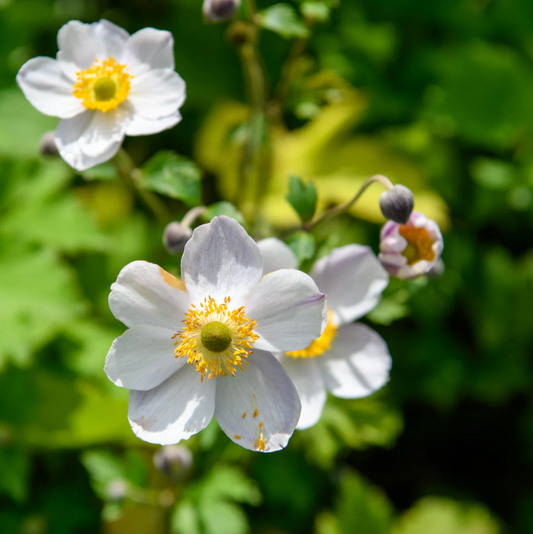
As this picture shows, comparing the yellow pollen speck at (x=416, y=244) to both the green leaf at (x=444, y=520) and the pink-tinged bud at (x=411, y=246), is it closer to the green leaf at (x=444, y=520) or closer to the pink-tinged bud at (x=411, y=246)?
the pink-tinged bud at (x=411, y=246)

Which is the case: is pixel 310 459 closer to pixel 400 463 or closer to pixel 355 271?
pixel 400 463

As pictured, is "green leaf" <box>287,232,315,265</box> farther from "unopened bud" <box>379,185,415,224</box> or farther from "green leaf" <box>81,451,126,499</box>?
"green leaf" <box>81,451,126,499</box>

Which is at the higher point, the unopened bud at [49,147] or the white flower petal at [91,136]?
the white flower petal at [91,136]

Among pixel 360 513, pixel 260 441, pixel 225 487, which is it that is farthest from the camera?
pixel 360 513

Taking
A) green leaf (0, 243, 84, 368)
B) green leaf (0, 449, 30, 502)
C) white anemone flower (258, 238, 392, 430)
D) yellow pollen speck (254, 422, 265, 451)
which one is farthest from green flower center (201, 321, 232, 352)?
green leaf (0, 449, 30, 502)

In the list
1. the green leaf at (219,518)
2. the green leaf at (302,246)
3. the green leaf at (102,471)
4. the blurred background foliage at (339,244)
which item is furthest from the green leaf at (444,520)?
the green leaf at (302,246)

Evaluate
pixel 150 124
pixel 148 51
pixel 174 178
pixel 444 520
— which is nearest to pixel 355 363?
pixel 174 178

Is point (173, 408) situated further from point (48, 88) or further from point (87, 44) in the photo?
point (87, 44)
